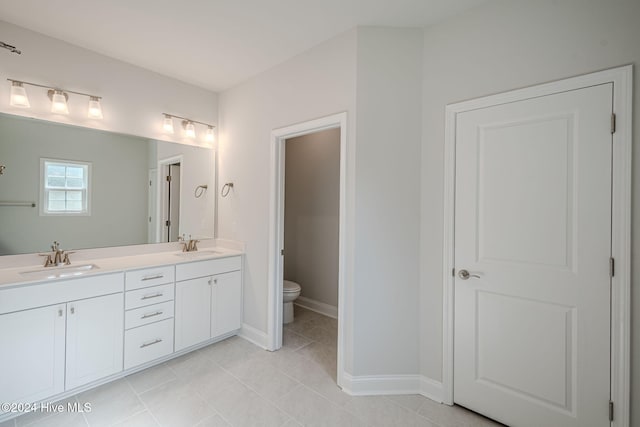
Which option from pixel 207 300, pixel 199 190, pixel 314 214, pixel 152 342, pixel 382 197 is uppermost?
pixel 199 190

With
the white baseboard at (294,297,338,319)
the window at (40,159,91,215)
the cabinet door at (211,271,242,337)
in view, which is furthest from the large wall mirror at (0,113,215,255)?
the white baseboard at (294,297,338,319)

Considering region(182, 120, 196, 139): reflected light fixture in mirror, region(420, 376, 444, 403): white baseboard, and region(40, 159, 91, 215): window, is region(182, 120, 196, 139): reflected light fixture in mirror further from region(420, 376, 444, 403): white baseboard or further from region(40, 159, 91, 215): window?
region(420, 376, 444, 403): white baseboard

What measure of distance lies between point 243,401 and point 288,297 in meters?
1.29

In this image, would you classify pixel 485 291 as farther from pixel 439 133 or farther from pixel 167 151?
pixel 167 151

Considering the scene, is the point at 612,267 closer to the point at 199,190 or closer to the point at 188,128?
the point at 199,190

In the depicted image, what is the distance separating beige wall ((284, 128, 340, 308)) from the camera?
12.0 ft

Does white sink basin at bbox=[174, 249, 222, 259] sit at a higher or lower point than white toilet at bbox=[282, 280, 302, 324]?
higher

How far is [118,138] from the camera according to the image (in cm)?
265

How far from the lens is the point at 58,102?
2273mm

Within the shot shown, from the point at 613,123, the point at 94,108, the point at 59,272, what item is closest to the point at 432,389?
the point at 613,123

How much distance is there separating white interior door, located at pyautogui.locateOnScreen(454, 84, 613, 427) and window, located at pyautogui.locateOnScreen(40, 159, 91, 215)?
3.00 meters

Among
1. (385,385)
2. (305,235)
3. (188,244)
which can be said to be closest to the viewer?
(385,385)

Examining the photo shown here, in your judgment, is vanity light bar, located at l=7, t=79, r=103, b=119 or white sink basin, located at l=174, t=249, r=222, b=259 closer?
vanity light bar, located at l=7, t=79, r=103, b=119

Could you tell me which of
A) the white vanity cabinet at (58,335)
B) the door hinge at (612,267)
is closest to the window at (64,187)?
the white vanity cabinet at (58,335)
